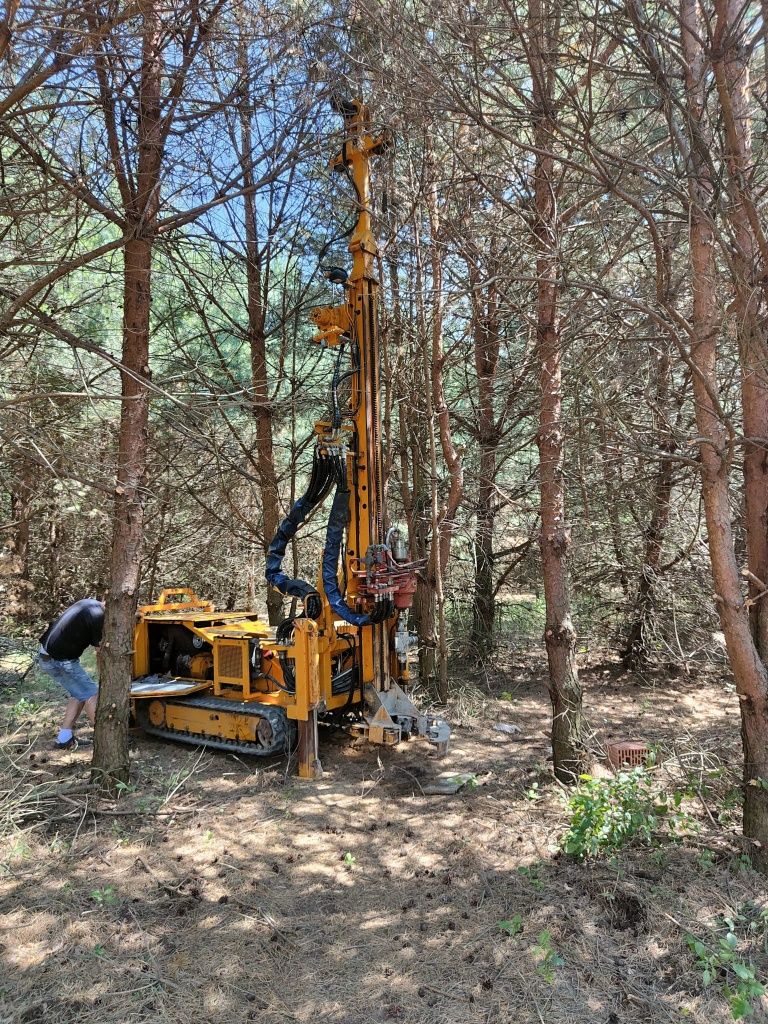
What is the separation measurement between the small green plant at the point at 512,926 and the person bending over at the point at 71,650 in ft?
13.4

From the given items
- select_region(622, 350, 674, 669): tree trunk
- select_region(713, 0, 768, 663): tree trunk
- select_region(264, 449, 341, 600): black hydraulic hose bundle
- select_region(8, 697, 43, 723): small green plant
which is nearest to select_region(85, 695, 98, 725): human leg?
select_region(8, 697, 43, 723): small green plant

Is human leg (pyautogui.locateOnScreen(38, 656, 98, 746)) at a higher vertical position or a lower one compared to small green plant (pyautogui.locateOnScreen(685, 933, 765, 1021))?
higher


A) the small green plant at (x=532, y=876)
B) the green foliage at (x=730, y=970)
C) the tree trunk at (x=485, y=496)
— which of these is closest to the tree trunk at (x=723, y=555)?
the green foliage at (x=730, y=970)

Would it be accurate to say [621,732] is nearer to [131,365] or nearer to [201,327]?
[131,365]

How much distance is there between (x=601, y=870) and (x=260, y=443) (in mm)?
6615

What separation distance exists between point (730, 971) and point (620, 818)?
955 mm

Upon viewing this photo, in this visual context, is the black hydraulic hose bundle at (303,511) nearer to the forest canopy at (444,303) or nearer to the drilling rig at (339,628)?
the drilling rig at (339,628)

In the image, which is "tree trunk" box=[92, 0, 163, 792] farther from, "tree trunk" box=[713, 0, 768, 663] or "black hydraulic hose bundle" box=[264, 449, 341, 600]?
"tree trunk" box=[713, 0, 768, 663]

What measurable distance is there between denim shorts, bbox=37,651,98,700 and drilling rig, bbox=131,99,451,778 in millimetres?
425

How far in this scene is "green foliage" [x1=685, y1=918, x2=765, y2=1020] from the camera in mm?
2678

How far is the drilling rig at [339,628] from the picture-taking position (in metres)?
5.76

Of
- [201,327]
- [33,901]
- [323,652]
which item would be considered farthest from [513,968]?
[201,327]

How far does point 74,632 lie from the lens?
589 cm

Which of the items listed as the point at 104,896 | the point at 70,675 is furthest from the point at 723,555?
the point at 70,675
